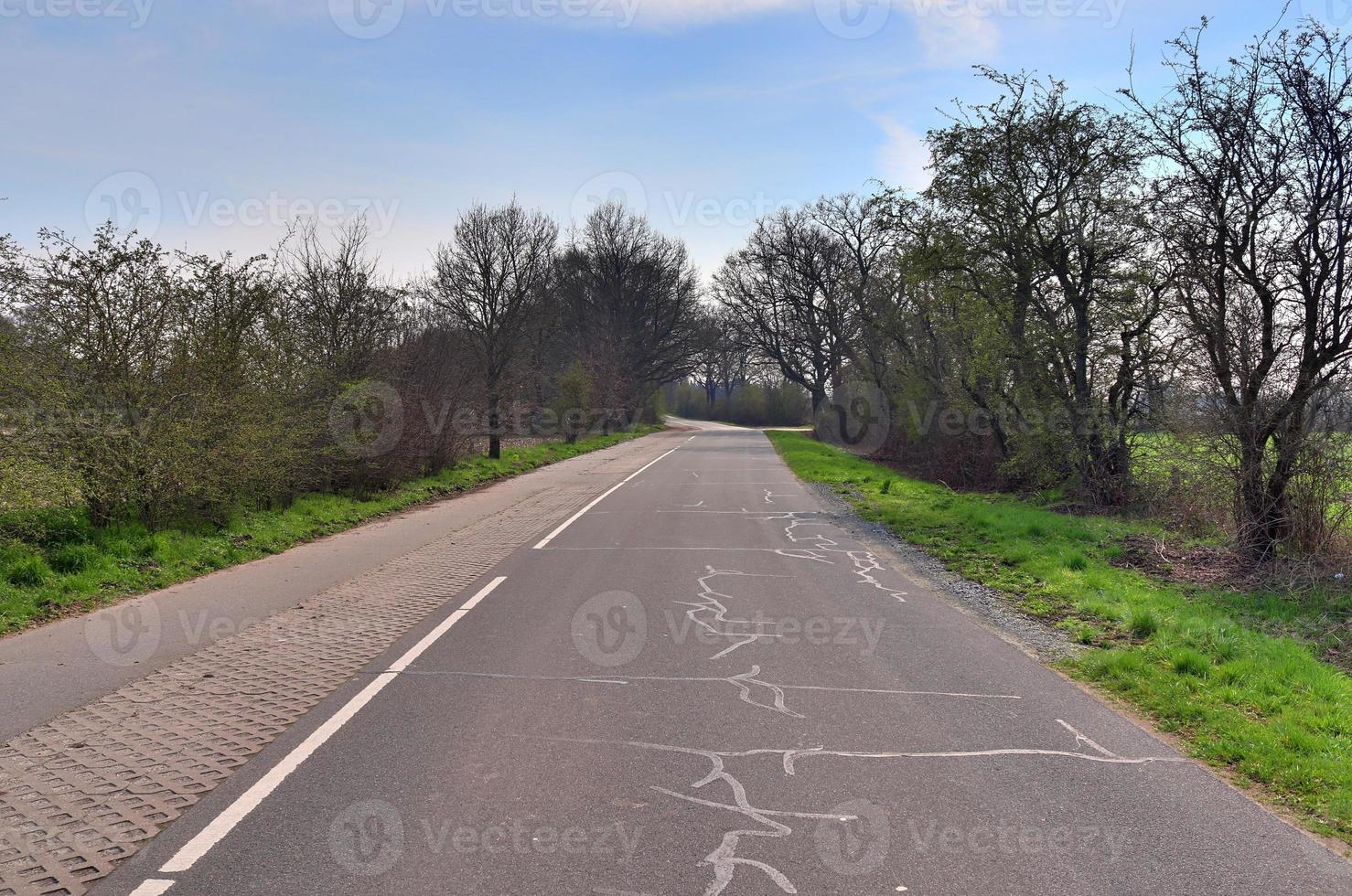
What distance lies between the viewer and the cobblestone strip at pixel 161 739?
12.7ft

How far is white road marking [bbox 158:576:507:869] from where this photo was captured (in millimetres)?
3796

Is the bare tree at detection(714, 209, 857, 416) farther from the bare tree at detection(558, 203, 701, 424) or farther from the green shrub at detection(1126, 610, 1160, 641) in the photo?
the green shrub at detection(1126, 610, 1160, 641)

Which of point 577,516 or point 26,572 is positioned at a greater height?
point 26,572

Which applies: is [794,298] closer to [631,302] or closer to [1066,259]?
[631,302]

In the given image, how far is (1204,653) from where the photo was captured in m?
6.97

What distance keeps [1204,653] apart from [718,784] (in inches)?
186

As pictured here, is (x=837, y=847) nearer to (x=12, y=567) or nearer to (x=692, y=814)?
(x=692, y=814)

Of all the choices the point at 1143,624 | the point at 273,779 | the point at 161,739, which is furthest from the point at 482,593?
the point at 1143,624

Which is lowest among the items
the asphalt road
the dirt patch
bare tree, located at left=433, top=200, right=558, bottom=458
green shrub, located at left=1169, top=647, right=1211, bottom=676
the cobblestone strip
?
the cobblestone strip

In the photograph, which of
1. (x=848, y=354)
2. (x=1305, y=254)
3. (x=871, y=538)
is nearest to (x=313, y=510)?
(x=871, y=538)

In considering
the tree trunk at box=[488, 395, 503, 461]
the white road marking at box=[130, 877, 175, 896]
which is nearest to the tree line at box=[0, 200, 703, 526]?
the tree trunk at box=[488, 395, 503, 461]

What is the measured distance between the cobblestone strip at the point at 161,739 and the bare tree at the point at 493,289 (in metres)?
23.3

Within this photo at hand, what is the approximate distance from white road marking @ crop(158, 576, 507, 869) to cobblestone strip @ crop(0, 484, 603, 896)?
0.24m

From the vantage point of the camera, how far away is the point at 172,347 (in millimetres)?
12109
